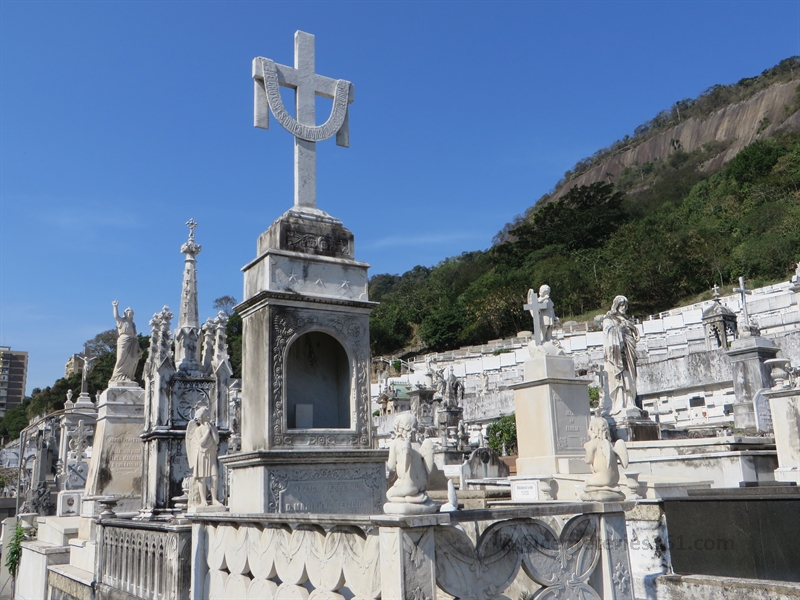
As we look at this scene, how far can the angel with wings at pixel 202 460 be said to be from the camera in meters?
8.33

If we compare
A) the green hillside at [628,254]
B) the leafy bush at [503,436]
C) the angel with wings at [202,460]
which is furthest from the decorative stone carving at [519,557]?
the green hillside at [628,254]

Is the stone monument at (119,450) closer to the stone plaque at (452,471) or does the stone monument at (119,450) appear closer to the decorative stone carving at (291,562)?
the stone plaque at (452,471)

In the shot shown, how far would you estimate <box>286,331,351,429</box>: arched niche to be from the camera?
7.97m

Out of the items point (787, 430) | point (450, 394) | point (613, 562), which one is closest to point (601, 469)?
point (613, 562)

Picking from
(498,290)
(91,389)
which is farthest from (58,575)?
(91,389)

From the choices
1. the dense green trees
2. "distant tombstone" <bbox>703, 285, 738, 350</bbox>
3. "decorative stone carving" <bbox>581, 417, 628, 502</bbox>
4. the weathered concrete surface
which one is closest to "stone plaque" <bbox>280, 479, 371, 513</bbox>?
"decorative stone carving" <bbox>581, 417, 628, 502</bbox>

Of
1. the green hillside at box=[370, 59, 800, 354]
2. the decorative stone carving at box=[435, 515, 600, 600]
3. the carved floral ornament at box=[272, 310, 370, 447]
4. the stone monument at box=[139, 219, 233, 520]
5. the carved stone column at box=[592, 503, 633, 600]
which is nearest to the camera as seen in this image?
the decorative stone carving at box=[435, 515, 600, 600]

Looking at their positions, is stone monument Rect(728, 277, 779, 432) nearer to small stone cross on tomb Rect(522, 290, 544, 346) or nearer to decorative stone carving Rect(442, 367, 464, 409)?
small stone cross on tomb Rect(522, 290, 544, 346)

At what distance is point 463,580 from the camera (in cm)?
432

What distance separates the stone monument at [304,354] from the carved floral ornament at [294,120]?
0.6 inches

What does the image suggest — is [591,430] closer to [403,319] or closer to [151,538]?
[151,538]

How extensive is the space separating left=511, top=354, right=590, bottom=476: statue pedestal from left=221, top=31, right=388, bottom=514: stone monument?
5915mm

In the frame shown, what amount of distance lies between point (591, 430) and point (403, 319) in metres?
78.8

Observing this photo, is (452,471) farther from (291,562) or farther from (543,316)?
(291,562)
